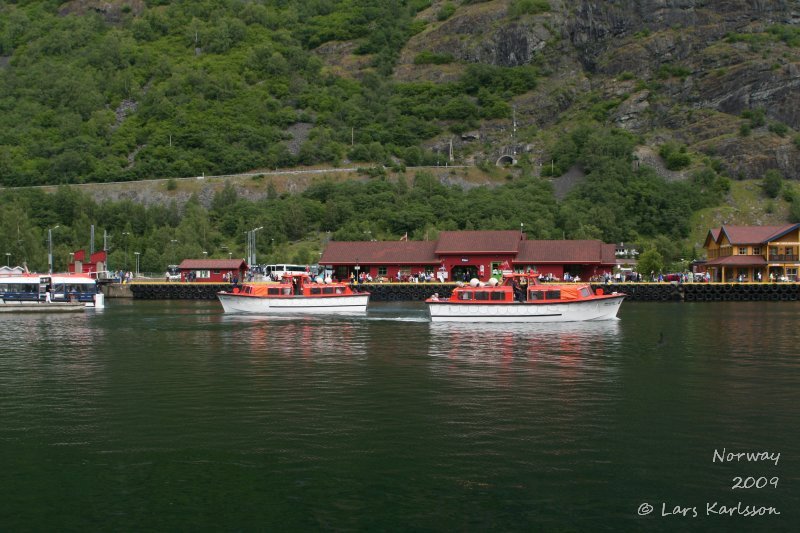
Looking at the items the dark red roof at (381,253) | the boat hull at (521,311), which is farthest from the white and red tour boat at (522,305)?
the dark red roof at (381,253)

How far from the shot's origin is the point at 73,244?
536ft

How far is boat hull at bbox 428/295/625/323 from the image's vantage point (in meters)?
58.6

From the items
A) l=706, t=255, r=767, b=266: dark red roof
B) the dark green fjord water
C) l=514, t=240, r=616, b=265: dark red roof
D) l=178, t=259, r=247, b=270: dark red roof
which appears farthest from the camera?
l=178, t=259, r=247, b=270: dark red roof

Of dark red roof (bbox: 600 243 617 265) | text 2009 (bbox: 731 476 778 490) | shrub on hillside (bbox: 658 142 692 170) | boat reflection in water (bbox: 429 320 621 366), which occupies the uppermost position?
shrub on hillside (bbox: 658 142 692 170)

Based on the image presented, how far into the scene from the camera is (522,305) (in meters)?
58.6

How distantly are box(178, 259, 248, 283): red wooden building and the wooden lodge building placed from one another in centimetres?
1332

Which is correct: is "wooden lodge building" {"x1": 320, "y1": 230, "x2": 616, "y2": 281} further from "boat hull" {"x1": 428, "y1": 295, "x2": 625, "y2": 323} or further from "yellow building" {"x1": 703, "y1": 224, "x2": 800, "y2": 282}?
"boat hull" {"x1": 428, "y1": 295, "x2": 625, "y2": 323}

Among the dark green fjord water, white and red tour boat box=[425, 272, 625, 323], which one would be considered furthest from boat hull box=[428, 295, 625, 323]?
the dark green fjord water

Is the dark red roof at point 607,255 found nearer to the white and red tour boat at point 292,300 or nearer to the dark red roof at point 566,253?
the dark red roof at point 566,253

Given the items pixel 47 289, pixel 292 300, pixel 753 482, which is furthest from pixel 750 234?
pixel 753 482

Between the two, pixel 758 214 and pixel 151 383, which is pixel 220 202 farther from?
pixel 151 383

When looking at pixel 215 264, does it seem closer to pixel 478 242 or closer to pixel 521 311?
pixel 478 242

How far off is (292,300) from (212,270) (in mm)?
51667

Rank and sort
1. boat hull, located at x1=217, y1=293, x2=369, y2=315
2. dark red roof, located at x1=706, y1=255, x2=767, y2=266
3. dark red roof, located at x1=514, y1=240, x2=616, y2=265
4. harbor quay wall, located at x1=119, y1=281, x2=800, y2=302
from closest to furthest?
boat hull, located at x1=217, y1=293, x2=369, y2=315 < harbor quay wall, located at x1=119, y1=281, x2=800, y2=302 < dark red roof, located at x1=706, y1=255, x2=767, y2=266 < dark red roof, located at x1=514, y1=240, x2=616, y2=265
